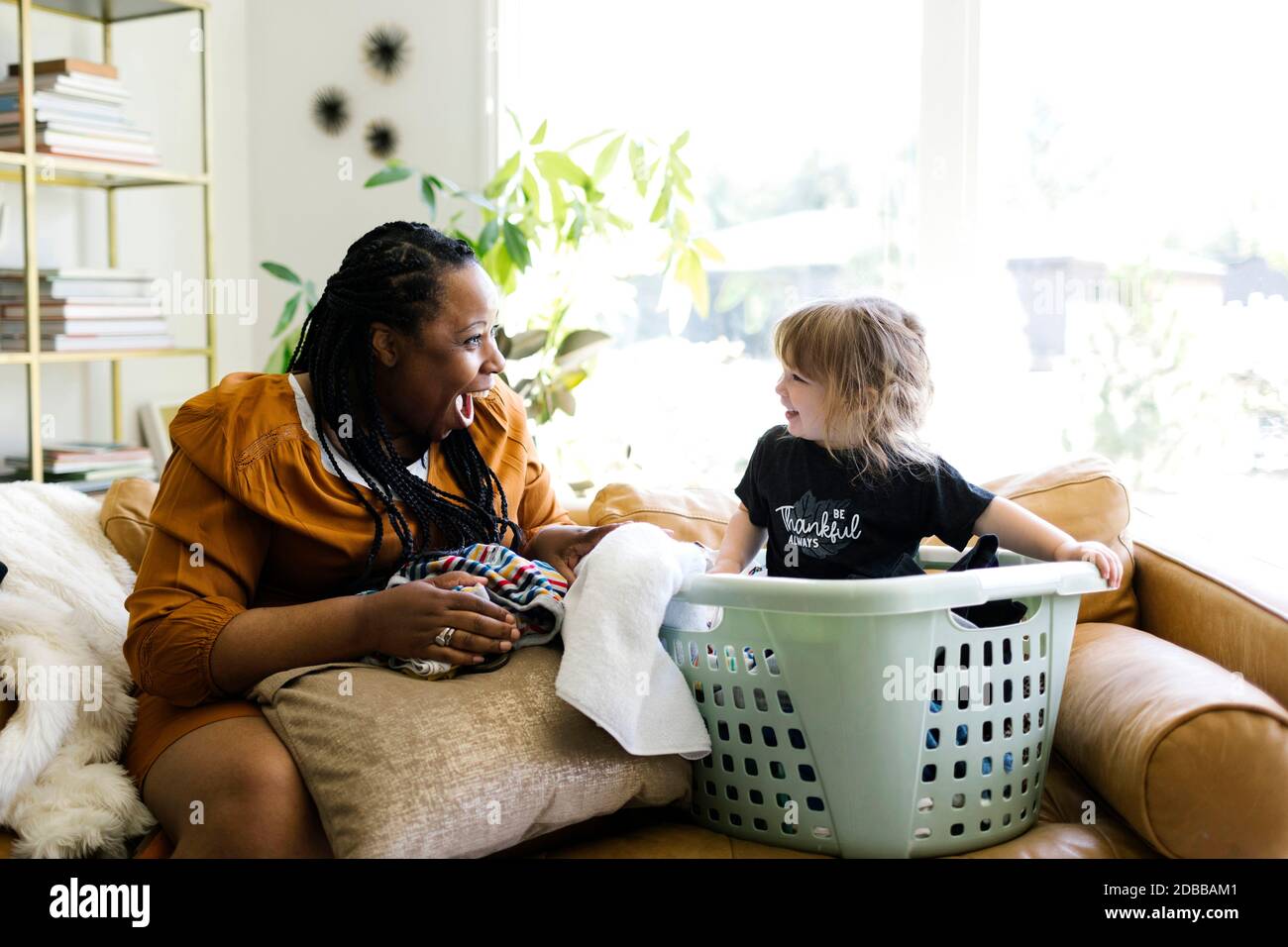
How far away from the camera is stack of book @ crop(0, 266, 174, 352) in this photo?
2814mm

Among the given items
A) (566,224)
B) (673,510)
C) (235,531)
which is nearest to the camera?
(235,531)

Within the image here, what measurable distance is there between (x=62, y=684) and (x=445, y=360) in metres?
0.61

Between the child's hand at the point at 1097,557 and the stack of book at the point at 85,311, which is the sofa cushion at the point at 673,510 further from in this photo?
the stack of book at the point at 85,311

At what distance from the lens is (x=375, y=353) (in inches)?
63.0

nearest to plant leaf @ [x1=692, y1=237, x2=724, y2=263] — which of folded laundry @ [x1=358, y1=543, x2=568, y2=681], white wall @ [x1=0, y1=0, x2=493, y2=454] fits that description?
white wall @ [x1=0, y1=0, x2=493, y2=454]

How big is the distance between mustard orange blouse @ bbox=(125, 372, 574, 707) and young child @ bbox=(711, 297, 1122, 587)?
1.85 feet

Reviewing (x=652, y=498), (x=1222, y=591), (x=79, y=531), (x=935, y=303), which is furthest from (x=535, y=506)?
(x=935, y=303)

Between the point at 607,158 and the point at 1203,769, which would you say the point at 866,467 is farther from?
the point at 607,158

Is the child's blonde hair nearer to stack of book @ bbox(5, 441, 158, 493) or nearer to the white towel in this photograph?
the white towel

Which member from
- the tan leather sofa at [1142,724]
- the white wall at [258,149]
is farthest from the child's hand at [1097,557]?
the white wall at [258,149]

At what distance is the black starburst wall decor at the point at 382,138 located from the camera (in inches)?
135

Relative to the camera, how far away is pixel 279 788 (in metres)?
1.29

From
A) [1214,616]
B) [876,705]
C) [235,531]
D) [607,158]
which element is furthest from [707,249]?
[876,705]

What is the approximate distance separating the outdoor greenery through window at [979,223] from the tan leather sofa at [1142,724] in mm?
830
